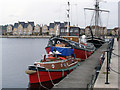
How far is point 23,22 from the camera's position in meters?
183

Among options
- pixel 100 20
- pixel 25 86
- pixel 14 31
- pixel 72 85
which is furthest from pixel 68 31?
pixel 14 31

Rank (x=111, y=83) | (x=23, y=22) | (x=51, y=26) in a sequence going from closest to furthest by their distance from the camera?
(x=111, y=83) < (x=51, y=26) < (x=23, y=22)

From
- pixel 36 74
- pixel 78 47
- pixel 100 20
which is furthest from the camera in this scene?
pixel 100 20

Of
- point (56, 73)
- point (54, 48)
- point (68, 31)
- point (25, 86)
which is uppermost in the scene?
point (68, 31)

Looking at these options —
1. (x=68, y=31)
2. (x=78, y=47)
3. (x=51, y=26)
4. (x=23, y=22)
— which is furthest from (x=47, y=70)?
(x=23, y=22)

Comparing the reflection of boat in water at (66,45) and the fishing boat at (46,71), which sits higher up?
the reflection of boat in water at (66,45)

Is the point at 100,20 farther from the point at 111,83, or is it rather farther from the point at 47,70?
the point at 111,83

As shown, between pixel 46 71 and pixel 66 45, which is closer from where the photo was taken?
pixel 46 71

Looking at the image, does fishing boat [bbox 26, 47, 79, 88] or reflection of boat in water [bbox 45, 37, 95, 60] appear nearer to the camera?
fishing boat [bbox 26, 47, 79, 88]

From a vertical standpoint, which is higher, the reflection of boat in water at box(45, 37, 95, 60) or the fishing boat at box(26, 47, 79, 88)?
the reflection of boat in water at box(45, 37, 95, 60)

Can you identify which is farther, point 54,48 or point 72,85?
point 54,48

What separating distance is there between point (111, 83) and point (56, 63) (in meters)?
8.68

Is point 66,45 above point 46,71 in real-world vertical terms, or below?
above

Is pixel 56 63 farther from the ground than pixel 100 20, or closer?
closer
